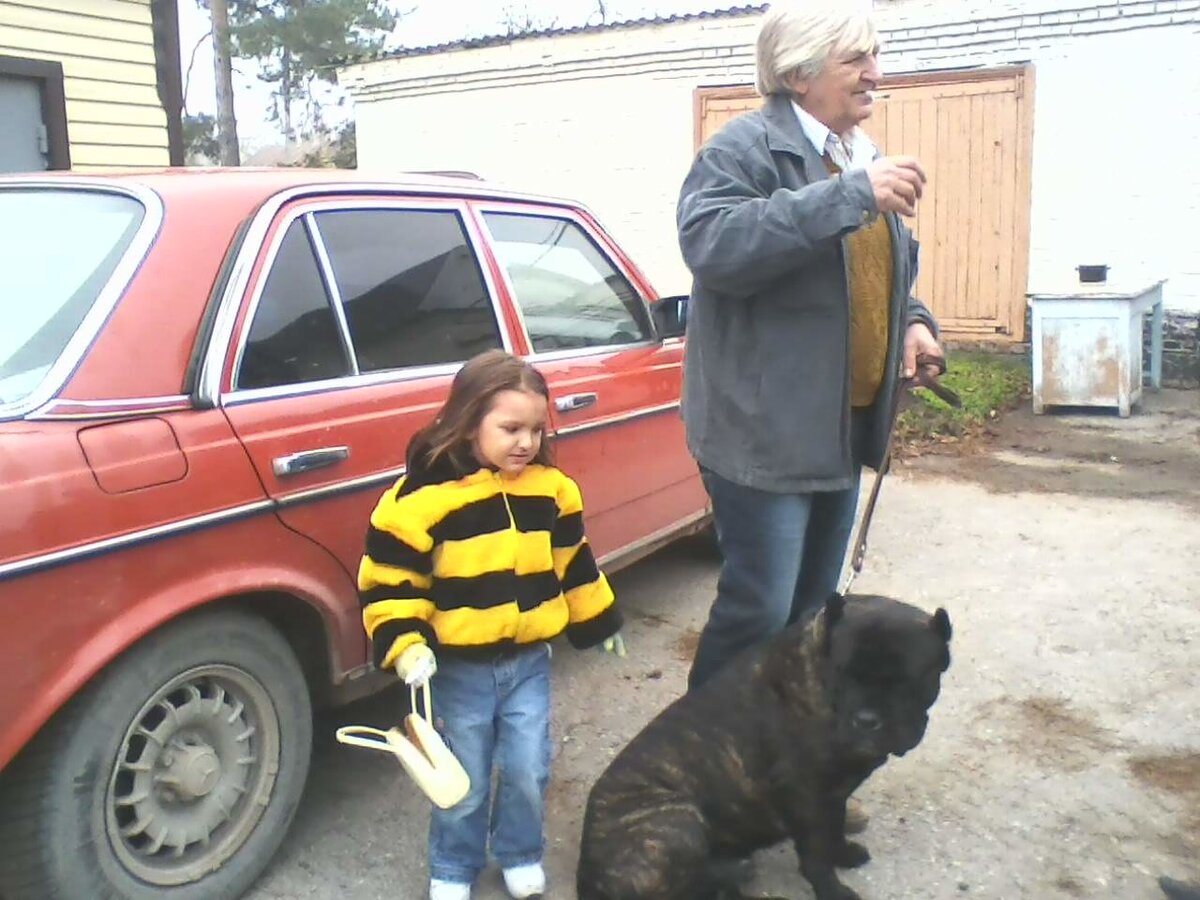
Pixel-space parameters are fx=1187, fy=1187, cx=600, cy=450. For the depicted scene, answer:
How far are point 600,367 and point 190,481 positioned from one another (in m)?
1.74

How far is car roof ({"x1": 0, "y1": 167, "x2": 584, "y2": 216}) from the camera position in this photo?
116 inches

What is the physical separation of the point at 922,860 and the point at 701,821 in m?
0.77

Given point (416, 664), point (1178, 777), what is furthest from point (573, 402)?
point (1178, 777)

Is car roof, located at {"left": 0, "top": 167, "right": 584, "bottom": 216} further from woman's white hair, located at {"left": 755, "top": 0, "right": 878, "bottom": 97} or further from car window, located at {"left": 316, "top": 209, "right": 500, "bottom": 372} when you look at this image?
woman's white hair, located at {"left": 755, "top": 0, "right": 878, "bottom": 97}

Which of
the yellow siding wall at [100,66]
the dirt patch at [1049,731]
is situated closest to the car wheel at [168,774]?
the dirt patch at [1049,731]

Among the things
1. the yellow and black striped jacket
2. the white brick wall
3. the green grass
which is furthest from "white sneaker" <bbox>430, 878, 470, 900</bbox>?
the white brick wall

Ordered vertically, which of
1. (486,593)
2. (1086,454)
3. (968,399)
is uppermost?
(486,593)

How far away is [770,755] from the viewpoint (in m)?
2.67

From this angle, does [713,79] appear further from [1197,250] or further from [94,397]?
[94,397]

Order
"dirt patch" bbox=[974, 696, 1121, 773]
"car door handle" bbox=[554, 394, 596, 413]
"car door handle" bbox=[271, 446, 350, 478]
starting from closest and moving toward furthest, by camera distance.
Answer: "car door handle" bbox=[271, 446, 350, 478], "dirt patch" bbox=[974, 696, 1121, 773], "car door handle" bbox=[554, 394, 596, 413]

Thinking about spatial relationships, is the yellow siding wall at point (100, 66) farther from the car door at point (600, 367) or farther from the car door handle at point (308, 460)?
the car door handle at point (308, 460)

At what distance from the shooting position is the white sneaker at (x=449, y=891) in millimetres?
2803

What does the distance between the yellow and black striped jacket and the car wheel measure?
0.39 metres

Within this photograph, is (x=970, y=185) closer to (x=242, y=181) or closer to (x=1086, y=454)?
(x=1086, y=454)
